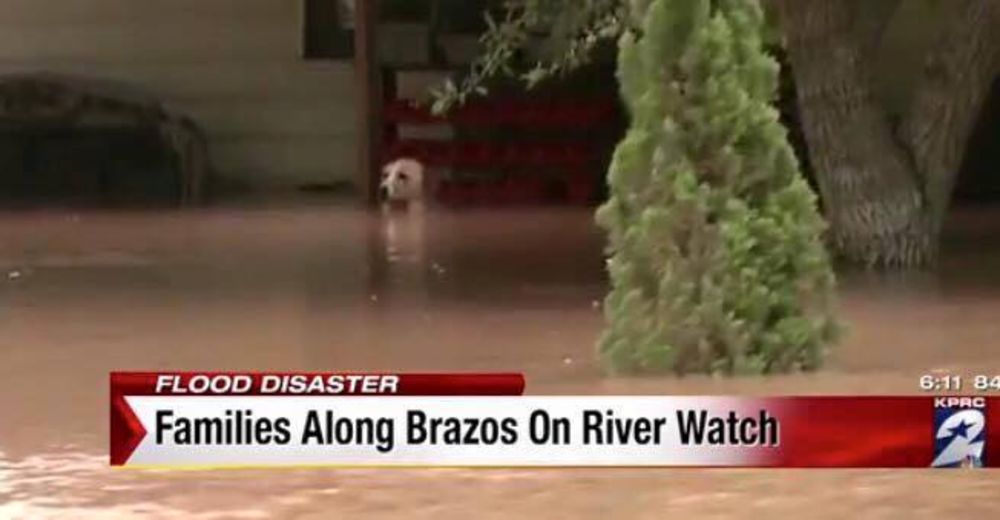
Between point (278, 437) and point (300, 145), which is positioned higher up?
point (278, 437)

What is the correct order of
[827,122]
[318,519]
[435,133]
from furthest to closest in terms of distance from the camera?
[435,133], [827,122], [318,519]

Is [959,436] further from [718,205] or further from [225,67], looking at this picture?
[225,67]

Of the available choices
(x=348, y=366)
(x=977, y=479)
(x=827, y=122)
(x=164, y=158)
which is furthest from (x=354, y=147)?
(x=977, y=479)

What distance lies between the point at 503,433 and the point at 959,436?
4.49ft

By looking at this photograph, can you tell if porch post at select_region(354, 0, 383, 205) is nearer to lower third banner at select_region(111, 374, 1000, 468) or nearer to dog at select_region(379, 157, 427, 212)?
dog at select_region(379, 157, 427, 212)

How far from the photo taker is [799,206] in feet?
23.6

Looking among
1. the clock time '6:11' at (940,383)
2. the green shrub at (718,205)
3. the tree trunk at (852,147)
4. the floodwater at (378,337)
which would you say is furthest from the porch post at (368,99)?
the clock time '6:11' at (940,383)

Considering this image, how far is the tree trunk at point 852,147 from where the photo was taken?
37.2ft

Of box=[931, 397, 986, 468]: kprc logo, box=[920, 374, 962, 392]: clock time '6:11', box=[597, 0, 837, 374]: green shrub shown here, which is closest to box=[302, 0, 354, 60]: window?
box=[597, 0, 837, 374]: green shrub

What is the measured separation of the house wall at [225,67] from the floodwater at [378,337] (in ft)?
10.9

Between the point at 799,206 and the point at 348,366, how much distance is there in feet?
6.58

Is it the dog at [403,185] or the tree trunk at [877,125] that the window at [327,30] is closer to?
the dog at [403,185]

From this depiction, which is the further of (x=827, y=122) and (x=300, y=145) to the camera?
(x=300, y=145)

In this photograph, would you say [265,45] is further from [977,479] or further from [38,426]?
[977,479]
